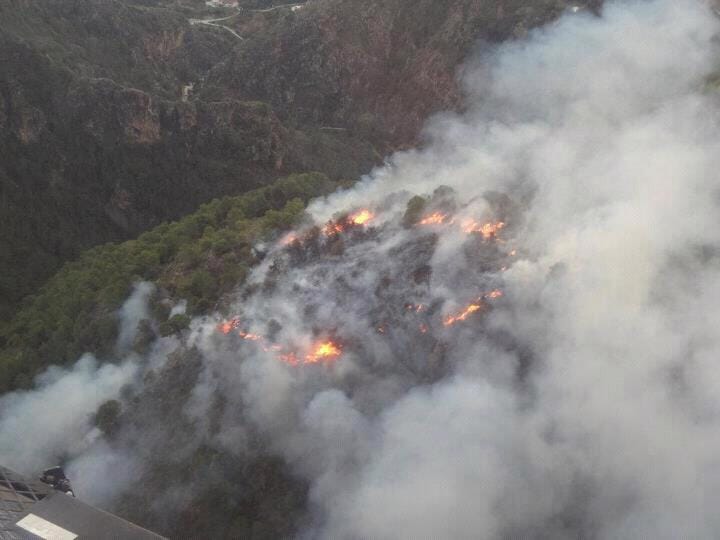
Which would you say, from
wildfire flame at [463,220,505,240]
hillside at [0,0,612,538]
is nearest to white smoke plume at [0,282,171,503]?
hillside at [0,0,612,538]

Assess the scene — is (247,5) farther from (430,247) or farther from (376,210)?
(430,247)

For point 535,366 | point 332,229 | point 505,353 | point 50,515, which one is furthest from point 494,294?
point 50,515

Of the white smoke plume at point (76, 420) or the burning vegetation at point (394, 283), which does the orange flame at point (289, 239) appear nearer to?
the burning vegetation at point (394, 283)

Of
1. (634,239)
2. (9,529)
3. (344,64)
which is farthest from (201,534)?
(344,64)

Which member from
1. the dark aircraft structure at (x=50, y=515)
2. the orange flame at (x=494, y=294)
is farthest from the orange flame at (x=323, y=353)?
the dark aircraft structure at (x=50, y=515)

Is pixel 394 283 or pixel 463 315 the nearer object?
pixel 463 315

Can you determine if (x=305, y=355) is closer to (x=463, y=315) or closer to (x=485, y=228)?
(x=463, y=315)
